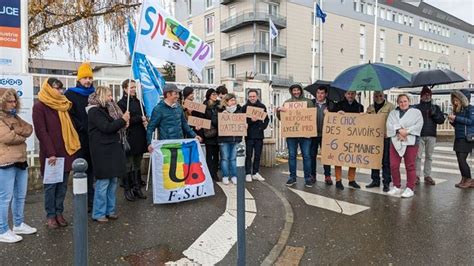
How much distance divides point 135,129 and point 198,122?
4.70 feet

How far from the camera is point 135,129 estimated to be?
6645mm

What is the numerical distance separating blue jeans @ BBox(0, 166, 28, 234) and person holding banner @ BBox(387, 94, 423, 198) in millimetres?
5764

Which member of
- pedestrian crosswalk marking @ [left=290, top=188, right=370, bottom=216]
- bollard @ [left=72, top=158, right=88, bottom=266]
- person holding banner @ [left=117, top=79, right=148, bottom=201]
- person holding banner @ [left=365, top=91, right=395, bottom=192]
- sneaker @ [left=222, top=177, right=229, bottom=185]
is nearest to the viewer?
bollard @ [left=72, top=158, right=88, bottom=266]

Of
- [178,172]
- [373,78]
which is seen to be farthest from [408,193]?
[178,172]

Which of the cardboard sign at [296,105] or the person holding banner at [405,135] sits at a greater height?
the cardboard sign at [296,105]

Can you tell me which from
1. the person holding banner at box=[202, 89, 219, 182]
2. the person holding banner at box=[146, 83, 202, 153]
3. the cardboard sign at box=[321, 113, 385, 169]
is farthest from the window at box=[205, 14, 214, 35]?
the person holding banner at box=[146, 83, 202, 153]

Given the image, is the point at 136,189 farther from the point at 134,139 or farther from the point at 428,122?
the point at 428,122

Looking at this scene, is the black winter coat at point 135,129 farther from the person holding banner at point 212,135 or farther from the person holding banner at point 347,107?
the person holding banner at point 347,107

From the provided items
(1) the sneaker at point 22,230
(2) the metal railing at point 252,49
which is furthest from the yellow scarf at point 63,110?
(2) the metal railing at point 252,49

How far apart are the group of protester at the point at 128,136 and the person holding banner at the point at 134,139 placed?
0.02 metres

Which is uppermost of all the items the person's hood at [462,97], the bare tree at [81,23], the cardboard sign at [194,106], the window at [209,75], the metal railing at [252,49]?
the metal railing at [252,49]

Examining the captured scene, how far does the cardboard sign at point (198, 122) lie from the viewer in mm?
7637

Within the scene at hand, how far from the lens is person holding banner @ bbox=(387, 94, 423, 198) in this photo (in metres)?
6.57

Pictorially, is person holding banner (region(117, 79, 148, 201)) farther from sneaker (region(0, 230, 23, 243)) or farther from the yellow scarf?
sneaker (region(0, 230, 23, 243))
